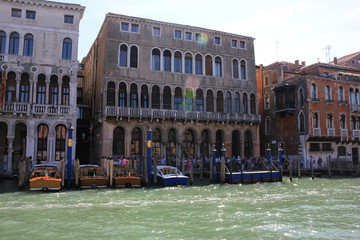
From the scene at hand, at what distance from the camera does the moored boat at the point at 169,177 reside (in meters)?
17.9

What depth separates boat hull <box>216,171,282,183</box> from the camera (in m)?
19.4

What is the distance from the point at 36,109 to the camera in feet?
69.8

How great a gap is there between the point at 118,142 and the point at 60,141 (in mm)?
3970

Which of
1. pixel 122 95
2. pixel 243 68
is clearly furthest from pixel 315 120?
pixel 122 95

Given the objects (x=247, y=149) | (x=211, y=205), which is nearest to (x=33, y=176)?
(x=211, y=205)

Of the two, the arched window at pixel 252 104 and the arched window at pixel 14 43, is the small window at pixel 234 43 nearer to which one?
the arched window at pixel 252 104

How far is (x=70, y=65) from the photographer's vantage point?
887 inches

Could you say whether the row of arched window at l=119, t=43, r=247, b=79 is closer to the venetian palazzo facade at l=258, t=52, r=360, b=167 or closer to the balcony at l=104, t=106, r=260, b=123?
the balcony at l=104, t=106, r=260, b=123

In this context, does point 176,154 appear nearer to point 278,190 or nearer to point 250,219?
point 278,190

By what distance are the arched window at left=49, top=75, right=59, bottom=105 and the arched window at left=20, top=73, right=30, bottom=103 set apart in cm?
142

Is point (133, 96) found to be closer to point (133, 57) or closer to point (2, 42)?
point (133, 57)

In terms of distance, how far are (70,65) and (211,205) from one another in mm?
15034

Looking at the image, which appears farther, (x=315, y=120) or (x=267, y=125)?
(x=267, y=125)

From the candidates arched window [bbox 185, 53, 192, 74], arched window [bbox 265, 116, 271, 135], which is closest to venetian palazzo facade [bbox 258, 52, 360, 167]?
arched window [bbox 265, 116, 271, 135]
